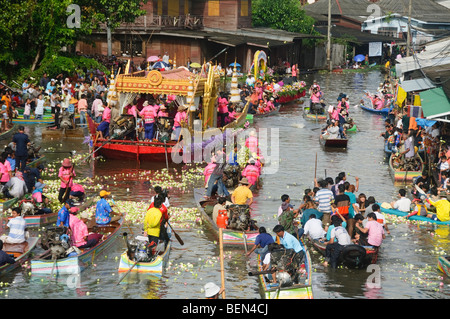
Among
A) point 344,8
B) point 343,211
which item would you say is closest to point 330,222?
point 343,211

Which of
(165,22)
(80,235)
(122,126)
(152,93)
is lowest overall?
(80,235)

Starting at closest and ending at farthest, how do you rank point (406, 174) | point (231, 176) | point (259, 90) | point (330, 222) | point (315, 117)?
1. point (330, 222)
2. point (231, 176)
3. point (406, 174)
4. point (315, 117)
5. point (259, 90)

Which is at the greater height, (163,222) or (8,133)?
(8,133)

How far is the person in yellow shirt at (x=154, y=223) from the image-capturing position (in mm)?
18953

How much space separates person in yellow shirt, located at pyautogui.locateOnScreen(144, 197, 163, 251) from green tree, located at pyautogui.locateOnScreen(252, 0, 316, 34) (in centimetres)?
5661

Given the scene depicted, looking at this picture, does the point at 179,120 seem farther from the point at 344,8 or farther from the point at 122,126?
the point at 344,8

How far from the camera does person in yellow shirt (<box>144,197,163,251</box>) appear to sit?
18953 mm

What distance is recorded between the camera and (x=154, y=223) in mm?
18969

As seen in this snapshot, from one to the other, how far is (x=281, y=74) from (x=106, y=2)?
2410 cm

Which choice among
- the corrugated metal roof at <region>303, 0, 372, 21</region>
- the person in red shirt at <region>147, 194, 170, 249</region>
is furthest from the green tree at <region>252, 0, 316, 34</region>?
the person in red shirt at <region>147, 194, 170, 249</region>

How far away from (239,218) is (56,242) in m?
5.12

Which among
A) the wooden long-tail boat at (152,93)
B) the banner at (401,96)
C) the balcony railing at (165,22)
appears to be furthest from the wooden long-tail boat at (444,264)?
the balcony railing at (165,22)
